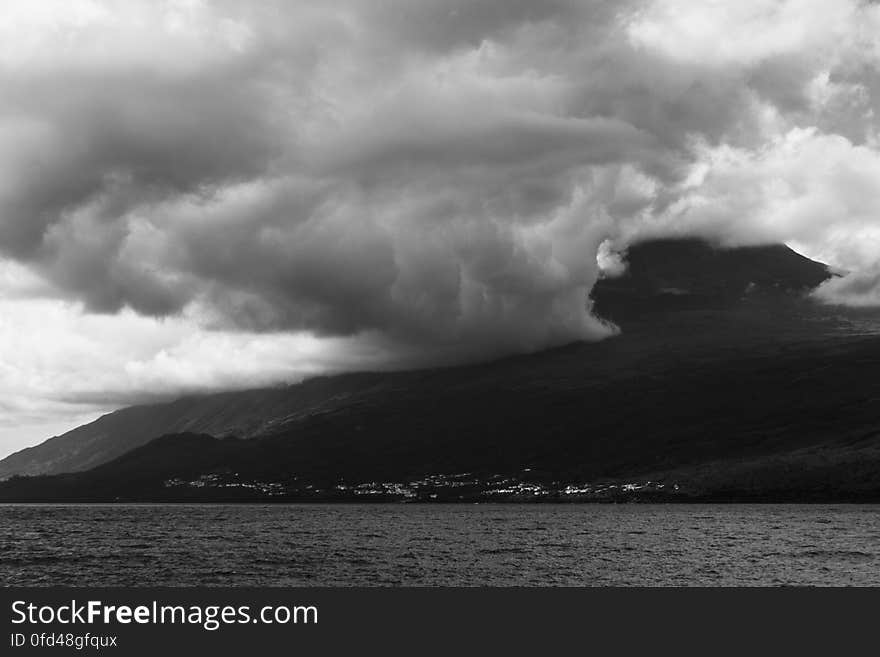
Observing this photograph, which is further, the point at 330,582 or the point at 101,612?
the point at 330,582

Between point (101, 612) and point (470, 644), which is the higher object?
point (101, 612)

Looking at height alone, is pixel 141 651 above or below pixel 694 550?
above

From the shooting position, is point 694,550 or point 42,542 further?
point 42,542

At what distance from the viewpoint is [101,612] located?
45.6 metres

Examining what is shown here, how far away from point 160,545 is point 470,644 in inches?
4588

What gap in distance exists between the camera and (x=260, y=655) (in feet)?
136

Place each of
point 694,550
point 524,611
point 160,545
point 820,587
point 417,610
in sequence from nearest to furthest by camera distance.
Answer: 1. point 417,610
2. point 524,611
3. point 820,587
4. point 694,550
5. point 160,545

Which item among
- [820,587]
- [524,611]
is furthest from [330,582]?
[820,587]

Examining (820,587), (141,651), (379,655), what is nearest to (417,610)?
(379,655)

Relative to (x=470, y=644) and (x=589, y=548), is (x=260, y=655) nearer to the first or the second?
(x=470, y=644)

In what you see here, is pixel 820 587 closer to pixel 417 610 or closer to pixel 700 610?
pixel 700 610

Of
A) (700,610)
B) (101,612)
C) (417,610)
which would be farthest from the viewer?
(700,610)

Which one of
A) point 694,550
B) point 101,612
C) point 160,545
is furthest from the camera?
point 160,545

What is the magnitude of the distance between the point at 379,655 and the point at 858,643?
2301 centimetres
